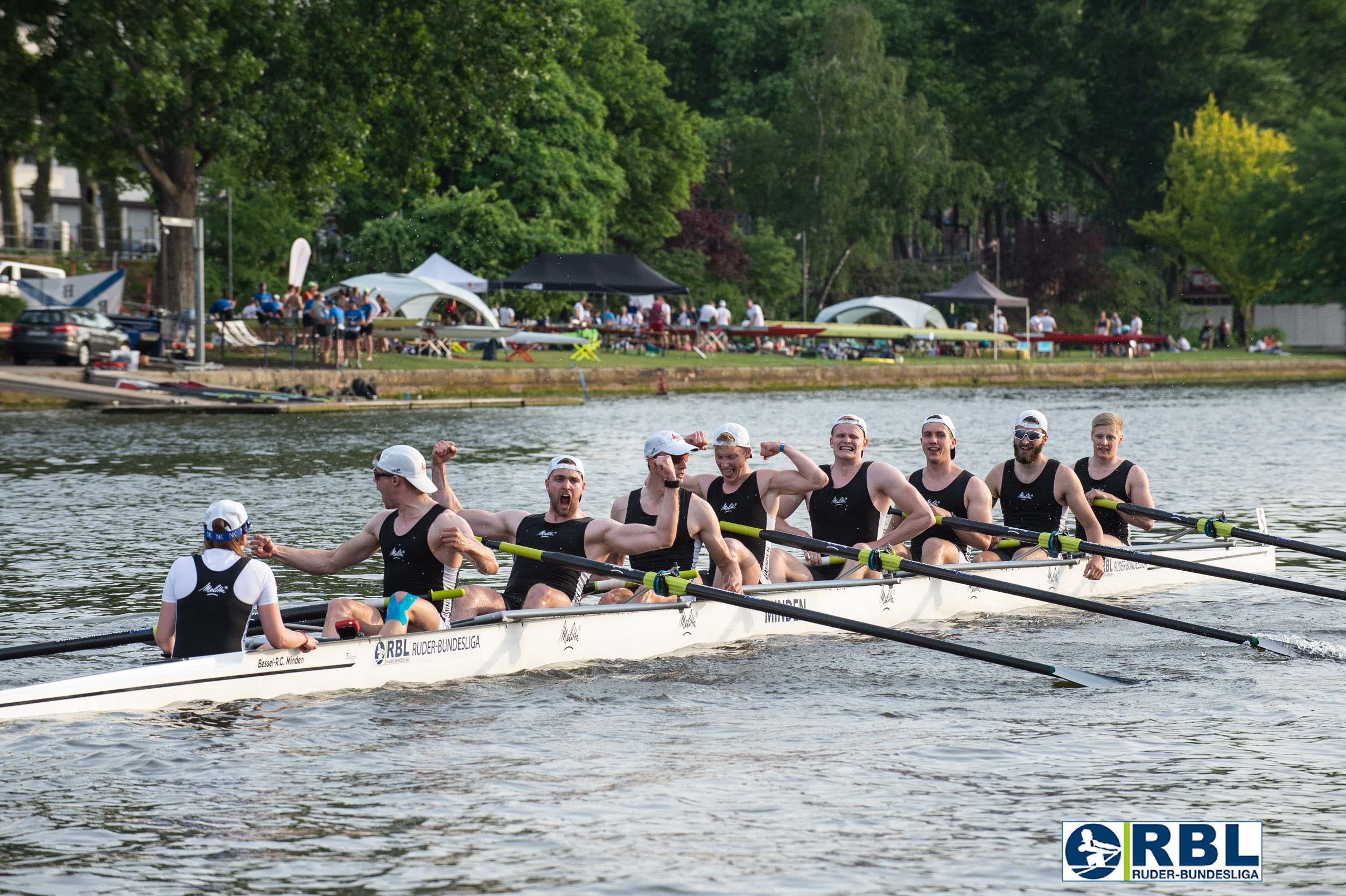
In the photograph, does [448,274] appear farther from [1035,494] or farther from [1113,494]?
[1035,494]

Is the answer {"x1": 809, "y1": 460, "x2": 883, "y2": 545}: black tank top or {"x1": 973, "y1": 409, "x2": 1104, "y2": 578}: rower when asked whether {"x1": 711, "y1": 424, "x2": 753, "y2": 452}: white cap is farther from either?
{"x1": 973, "y1": 409, "x2": 1104, "y2": 578}: rower

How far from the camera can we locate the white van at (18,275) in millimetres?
44125

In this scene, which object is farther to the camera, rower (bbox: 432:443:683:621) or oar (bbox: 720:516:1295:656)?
oar (bbox: 720:516:1295:656)

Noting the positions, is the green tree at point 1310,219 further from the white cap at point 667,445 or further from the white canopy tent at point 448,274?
the white cap at point 667,445

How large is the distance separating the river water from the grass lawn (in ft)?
80.5

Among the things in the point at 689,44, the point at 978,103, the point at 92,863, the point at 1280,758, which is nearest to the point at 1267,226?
the point at 978,103

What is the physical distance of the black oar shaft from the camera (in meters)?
11.8

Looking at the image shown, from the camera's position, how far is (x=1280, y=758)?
895 cm

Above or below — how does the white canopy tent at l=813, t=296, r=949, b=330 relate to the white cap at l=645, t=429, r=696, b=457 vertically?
above

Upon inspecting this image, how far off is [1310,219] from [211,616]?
5581cm

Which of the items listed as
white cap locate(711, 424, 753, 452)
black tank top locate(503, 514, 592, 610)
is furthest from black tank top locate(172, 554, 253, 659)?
white cap locate(711, 424, 753, 452)

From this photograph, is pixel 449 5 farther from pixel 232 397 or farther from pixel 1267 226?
pixel 1267 226

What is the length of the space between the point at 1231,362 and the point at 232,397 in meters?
36.2

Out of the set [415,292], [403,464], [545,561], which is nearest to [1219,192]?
[415,292]
